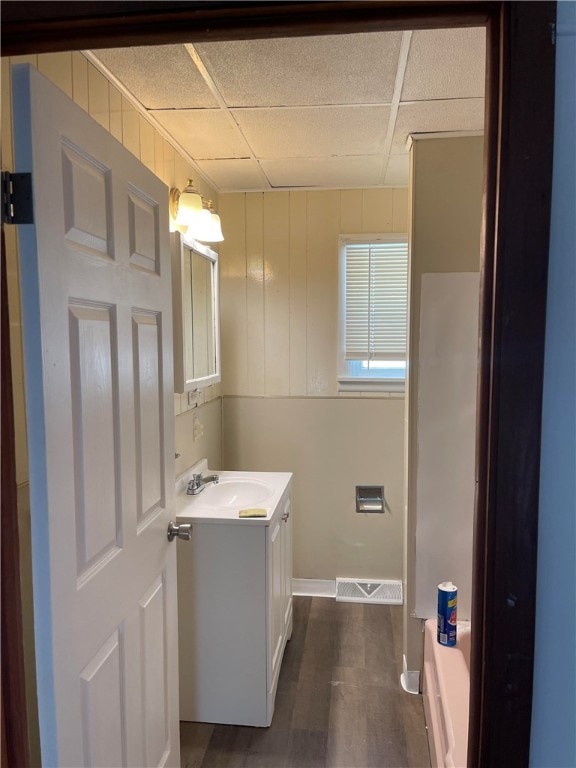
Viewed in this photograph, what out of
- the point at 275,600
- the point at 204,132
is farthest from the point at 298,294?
the point at 275,600

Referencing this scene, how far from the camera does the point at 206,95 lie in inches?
68.0

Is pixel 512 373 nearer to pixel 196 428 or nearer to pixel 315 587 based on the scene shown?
pixel 196 428

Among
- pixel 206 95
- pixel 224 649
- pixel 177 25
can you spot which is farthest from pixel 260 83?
pixel 224 649

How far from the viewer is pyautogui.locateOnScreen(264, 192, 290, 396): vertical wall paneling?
2871mm

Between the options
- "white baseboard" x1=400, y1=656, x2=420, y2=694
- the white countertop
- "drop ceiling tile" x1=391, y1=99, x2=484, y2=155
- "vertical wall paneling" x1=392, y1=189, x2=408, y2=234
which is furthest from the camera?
"vertical wall paneling" x1=392, y1=189, x2=408, y2=234

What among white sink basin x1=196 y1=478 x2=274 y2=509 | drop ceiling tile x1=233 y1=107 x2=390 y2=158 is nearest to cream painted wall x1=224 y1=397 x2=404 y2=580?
white sink basin x1=196 y1=478 x2=274 y2=509

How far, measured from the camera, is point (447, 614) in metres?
1.90

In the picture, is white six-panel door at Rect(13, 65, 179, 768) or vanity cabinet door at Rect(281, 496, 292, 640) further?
vanity cabinet door at Rect(281, 496, 292, 640)

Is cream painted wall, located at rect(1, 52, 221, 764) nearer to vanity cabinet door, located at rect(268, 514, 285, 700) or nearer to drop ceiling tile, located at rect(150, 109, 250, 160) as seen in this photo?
drop ceiling tile, located at rect(150, 109, 250, 160)

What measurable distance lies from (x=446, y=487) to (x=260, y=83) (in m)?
1.74

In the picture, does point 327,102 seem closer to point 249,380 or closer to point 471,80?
point 471,80

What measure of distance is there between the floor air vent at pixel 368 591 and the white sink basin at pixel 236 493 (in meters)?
1.01

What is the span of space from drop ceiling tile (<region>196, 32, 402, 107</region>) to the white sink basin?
1.64 metres

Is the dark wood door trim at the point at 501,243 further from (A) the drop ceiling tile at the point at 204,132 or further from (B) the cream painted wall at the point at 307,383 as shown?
(B) the cream painted wall at the point at 307,383
